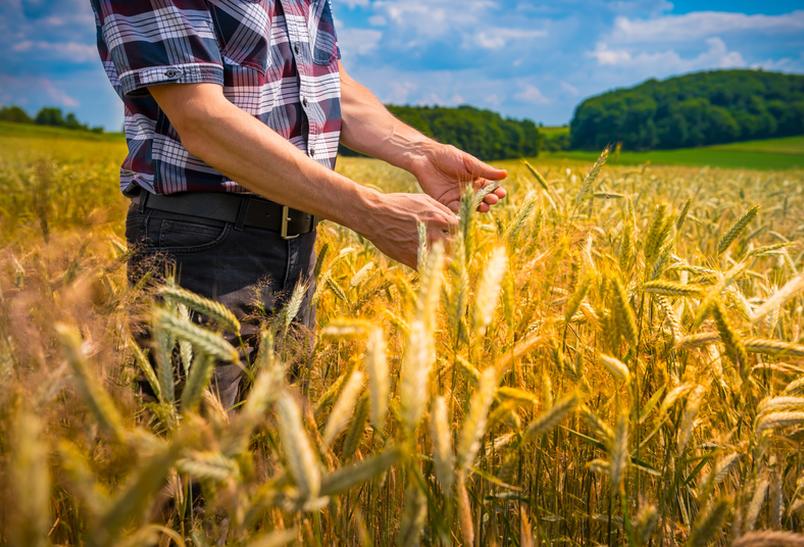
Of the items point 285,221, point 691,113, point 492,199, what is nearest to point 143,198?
point 285,221

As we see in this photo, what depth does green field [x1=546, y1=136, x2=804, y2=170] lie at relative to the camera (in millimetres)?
37031

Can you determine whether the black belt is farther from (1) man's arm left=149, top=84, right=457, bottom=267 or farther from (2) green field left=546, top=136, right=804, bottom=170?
(2) green field left=546, top=136, right=804, bottom=170

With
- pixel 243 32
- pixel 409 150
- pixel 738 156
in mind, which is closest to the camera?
pixel 243 32

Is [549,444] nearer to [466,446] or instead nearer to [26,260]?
[466,446]

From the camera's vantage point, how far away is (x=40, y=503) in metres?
0.39

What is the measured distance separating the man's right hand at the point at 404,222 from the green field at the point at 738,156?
112ft

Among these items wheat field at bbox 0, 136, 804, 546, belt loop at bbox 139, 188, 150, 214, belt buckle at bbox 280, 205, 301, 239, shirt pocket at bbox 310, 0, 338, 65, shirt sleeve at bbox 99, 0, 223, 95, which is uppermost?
shirt pocket at bbox 310, 0, 338, 65

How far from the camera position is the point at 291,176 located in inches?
49.1

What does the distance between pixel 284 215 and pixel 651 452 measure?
1.04 m

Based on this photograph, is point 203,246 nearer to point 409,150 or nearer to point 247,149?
point 247,149

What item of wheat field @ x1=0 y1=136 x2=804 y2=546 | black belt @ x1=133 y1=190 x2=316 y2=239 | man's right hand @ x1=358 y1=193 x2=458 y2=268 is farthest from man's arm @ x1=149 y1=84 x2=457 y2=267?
black belt @ x1=133 y1=190 x2=316 y2=239

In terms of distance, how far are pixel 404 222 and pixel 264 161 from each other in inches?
12.8

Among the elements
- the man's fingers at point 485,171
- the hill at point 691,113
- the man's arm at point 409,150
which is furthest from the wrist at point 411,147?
the hill at point 691,113

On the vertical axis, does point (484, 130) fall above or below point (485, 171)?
above
